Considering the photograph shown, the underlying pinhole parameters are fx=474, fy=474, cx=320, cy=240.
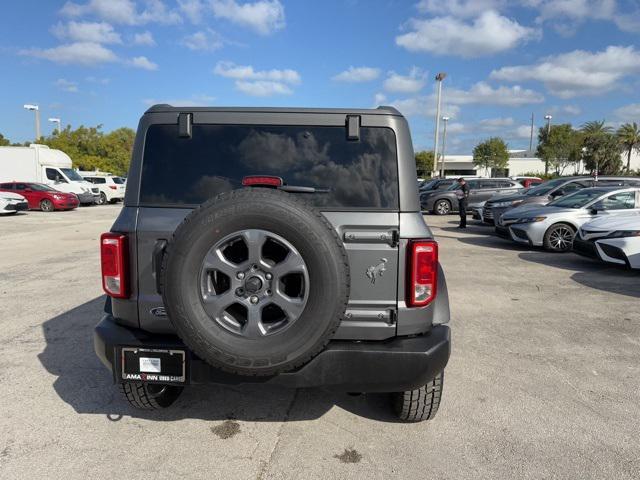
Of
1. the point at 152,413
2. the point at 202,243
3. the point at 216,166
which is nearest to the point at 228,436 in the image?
the point at 152,413

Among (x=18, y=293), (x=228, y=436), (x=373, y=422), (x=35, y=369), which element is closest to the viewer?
(x=228, y=436)

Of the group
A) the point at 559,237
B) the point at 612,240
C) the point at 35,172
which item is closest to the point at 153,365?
the point at 612,240

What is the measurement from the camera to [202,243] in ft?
7.81

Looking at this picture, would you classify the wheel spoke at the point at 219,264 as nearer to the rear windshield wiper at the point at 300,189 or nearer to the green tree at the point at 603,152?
the rear windshield wiper at the point at 300,189

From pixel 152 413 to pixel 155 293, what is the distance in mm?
1067

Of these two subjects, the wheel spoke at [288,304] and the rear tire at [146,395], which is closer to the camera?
the wheel spoke at [288,304]

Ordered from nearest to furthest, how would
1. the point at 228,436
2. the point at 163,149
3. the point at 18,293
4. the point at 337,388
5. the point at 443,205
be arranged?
1. the point at 337,388
2. the point at 163,149
3. the point at 228,436
4. the point at 18,293
5. the point at 443,205

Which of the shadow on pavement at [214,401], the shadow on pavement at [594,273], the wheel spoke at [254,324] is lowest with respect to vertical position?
the shadow on pavement at [214,401]

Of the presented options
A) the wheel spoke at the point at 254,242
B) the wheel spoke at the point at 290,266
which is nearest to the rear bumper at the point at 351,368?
the wheel spoke at the point at 290,266

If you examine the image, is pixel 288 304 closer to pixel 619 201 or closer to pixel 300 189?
pixel 300 189

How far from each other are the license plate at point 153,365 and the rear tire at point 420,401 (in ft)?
4.59

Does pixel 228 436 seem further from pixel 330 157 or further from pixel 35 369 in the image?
pixel 35 369

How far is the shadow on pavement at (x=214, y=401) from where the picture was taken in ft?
10.8

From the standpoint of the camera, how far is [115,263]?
2729 millimetres
